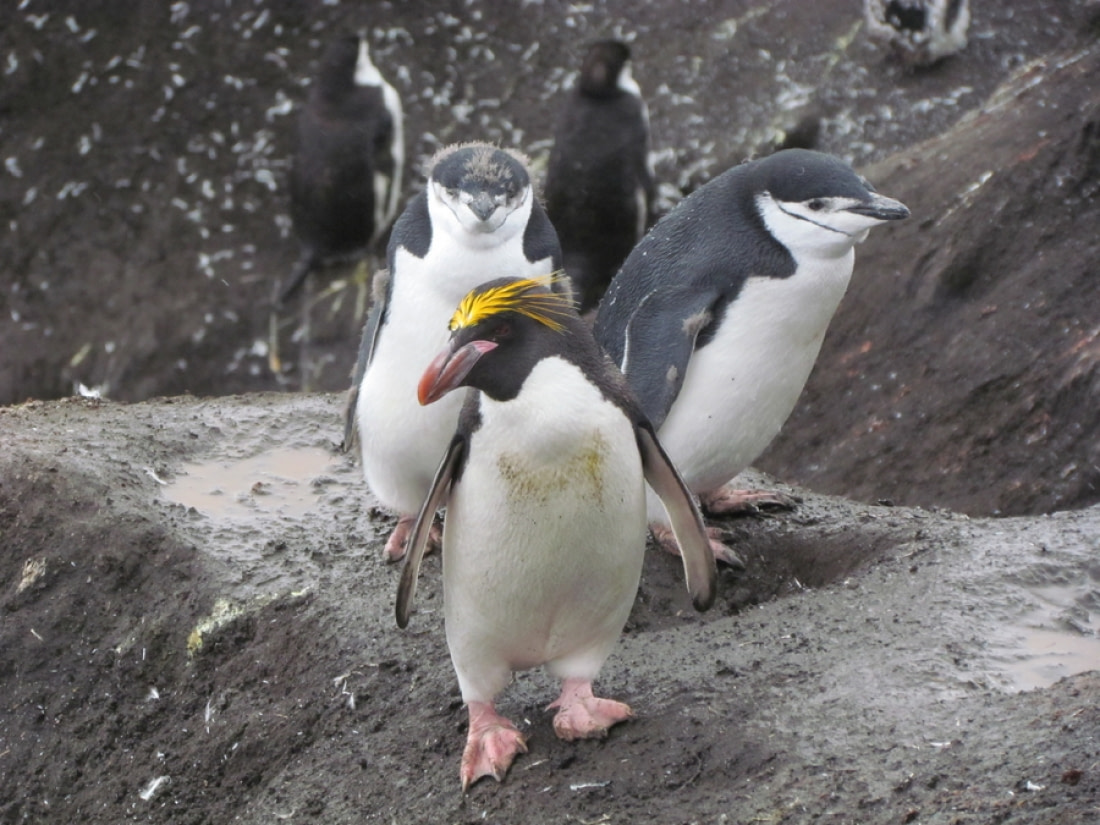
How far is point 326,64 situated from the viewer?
947cm

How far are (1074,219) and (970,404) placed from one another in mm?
945

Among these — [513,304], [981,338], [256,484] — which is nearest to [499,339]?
[513,304]

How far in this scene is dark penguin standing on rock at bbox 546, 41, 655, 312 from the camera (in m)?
8.45

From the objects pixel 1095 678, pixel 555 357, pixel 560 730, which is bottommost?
pixel 560 730

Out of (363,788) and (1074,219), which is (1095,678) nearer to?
(363,788)

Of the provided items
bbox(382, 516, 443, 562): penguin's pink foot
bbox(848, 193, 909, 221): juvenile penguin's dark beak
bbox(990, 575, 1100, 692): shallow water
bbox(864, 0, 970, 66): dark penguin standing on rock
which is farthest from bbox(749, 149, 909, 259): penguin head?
bbox(864, 0, 970, 66): dark penguin standing on rock

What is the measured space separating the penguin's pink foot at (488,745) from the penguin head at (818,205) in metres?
1.62

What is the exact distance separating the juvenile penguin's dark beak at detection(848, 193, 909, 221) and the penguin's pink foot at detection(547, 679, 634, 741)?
1533 mm

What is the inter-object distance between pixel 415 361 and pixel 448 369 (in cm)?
116

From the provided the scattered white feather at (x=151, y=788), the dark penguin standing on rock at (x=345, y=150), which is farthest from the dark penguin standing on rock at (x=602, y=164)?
the scattered white feather at (x=151, y=788)

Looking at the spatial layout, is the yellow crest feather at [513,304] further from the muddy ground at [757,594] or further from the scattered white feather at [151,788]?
the scattered white feather at [151,788]

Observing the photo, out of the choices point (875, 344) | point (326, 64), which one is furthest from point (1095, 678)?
point (326, 64)

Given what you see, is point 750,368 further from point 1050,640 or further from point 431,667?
point 431,667

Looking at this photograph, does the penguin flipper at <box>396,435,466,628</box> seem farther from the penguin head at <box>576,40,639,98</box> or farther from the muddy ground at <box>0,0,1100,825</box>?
the penguin head at <box>576,40,639,98</box>
